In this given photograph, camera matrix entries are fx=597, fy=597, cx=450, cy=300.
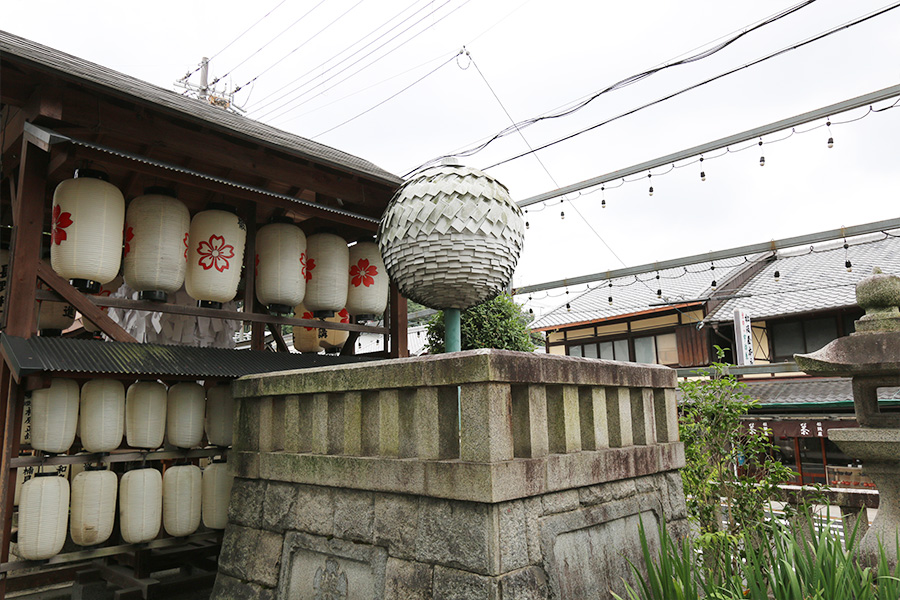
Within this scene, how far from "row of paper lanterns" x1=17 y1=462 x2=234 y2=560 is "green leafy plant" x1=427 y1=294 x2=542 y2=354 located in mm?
4125

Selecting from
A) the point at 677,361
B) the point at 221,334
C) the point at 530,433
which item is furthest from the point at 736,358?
the point at 530,433

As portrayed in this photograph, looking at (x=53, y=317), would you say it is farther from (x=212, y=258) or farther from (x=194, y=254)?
(x=212, y=258)

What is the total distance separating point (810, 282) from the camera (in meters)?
19.1

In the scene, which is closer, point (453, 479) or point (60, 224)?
point (453, 479)

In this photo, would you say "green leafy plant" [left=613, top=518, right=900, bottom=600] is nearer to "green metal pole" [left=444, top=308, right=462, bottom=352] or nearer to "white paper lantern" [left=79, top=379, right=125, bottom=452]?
"green metal pole" [left=444, top=308, right=462, bottom=352]

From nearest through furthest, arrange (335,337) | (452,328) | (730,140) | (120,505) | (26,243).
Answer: (452,328) → (26,243) → (120,505) → (335,337) → (730,140)

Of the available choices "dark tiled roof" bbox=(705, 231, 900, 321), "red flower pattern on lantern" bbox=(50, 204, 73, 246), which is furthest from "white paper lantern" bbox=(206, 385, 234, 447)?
"dark tiled roof" bbox=(705, 231, 900, 321)

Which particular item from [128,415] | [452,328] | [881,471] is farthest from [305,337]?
[881,471]

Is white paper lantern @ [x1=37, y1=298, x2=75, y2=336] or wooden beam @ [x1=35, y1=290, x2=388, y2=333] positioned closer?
wooden beam @ [x1=35, y1=290, x2=388, y2=333]

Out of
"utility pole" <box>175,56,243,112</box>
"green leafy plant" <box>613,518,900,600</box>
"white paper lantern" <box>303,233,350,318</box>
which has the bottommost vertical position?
"green leafy plant" <box>613,518,900,600</box>

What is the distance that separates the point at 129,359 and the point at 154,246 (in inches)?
48.5

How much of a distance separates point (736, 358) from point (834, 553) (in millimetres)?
Answer: 15420

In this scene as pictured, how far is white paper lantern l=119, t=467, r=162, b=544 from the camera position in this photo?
5238 millimetres

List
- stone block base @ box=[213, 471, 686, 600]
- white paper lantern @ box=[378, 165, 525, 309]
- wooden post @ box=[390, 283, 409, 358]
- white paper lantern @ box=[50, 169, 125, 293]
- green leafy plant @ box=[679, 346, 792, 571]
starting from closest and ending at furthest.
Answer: stone block base @ box=[213, 471, 686, 600] → white paper lantern @ box=[378, 165, 525, 309] → white paper lantern @ box=[50, 169, 125, 293] → green leafy plant @ box=[679, 346, 792, 571] → wooden post @ box=[390, 283, 409, 358]
